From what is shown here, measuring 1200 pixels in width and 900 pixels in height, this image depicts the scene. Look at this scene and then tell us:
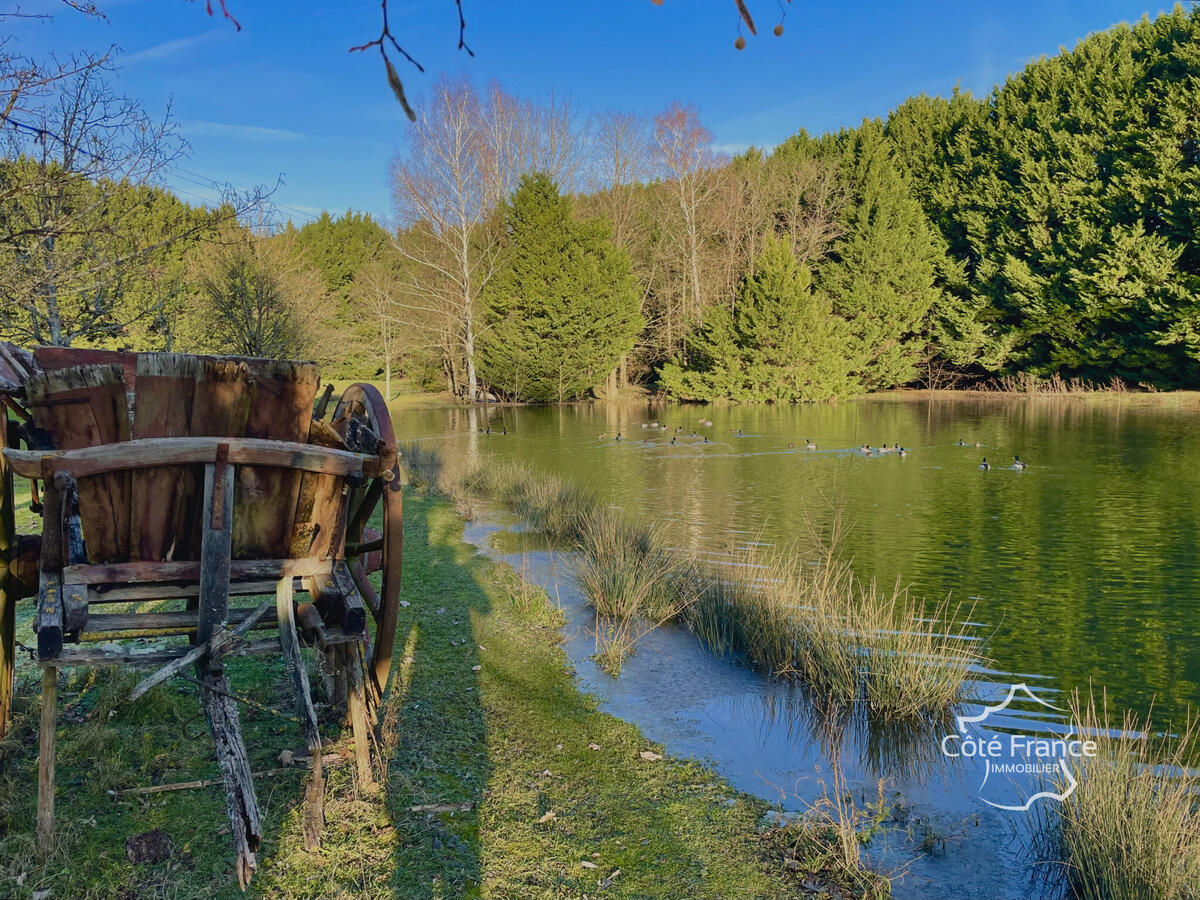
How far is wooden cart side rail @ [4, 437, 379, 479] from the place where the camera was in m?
2.97

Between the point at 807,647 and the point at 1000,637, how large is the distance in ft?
7.66

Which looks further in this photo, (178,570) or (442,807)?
(442,807)

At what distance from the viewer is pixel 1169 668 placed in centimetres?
663

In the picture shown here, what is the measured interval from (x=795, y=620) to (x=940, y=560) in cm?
454

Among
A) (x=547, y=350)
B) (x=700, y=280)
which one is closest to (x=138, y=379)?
(x=547, y=350)

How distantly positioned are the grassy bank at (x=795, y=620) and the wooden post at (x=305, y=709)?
3.15m

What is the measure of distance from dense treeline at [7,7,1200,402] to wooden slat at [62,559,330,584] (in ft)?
83.9

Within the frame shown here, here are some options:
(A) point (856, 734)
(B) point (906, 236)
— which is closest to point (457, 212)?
(B) point (906, 236)

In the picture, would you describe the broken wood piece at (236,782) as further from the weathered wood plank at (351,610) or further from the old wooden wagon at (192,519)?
the weathered wood plank at (351,610)

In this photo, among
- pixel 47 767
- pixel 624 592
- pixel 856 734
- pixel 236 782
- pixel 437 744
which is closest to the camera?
pixel 236 782

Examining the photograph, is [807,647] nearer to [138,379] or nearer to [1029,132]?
[138,379]

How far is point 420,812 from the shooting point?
3680mm

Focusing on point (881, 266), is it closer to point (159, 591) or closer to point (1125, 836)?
point (1125, 836)

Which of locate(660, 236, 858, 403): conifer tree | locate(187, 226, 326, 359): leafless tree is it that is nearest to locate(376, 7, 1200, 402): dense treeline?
locate(660, 236, 858, 403): conifer tree
